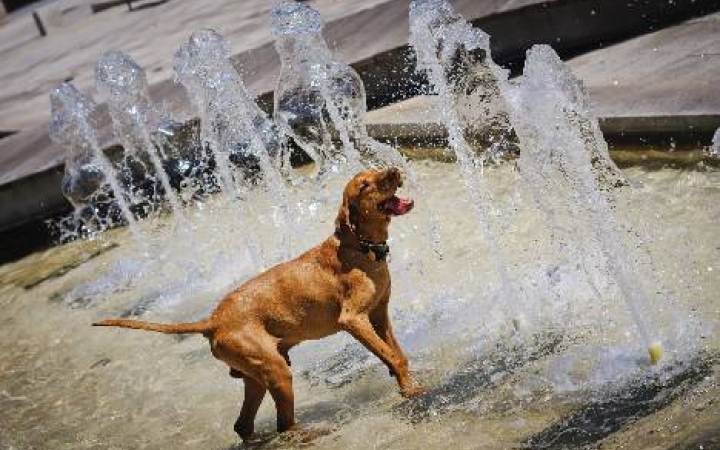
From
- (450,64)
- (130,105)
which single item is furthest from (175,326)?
(130,105)

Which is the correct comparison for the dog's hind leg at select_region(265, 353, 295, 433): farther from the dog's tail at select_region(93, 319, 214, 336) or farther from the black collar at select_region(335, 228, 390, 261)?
the black collar at select_region(335, 228, 390, 261)

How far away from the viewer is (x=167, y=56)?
15.3m

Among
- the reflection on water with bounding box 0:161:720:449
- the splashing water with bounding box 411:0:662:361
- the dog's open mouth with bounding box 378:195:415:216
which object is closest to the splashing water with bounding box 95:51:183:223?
the reflection on water with bounding box 0:161:720:449

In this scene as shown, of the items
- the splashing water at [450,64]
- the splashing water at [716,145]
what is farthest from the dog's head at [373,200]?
the splashing water at [716,145]

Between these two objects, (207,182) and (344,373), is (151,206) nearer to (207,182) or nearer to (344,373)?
(207,182)

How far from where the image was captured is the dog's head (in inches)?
146

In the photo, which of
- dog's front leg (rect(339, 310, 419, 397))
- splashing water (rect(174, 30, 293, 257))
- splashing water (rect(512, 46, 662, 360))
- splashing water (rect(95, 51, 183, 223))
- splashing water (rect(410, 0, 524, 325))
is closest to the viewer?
dog's front leg (rect(339, 310, 419, 397))

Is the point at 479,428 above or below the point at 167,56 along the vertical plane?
below

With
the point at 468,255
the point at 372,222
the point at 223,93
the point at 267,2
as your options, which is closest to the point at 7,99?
the point at 267,2

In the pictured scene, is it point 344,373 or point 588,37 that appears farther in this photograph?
point 588,37

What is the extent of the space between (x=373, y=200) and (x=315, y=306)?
577 millimetres

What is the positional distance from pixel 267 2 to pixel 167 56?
10.6 ft

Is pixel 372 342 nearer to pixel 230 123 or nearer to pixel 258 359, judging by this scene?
pixel 258 359

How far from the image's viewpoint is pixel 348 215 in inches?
152
